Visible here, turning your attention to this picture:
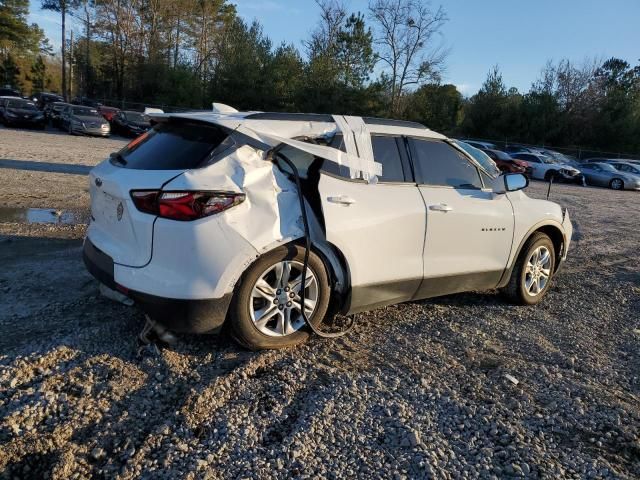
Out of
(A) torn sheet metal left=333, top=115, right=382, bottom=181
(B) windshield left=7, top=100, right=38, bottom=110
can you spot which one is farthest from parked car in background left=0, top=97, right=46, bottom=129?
(A) torn sheet metal left=333, top=115, right=382, bottom=181

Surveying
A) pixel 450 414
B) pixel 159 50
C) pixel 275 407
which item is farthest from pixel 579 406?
pixel 159 50

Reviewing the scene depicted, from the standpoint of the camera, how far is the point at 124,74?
54.6 metres

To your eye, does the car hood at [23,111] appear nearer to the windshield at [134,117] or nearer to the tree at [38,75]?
the windshield at [134,117]

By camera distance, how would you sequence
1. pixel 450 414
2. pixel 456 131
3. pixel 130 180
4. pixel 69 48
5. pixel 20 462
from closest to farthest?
pixel 20 462
pixel 450 414
pixel 130 180
pixel 456 131
pixel 69 48

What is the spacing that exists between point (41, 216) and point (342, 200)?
5.77 metres

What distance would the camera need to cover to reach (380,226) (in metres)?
4.13

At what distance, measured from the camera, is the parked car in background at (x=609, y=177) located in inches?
1024

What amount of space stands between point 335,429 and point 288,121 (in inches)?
85.7

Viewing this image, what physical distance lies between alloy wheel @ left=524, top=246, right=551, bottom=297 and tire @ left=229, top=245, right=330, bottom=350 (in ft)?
8.13

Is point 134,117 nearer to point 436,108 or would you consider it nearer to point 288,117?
point 436,108

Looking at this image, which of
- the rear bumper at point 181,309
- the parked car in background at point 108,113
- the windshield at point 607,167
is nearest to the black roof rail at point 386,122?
the rear bumper at point 181,309

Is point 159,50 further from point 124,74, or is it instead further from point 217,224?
point 217,224

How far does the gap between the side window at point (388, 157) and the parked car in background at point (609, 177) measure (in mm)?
25736

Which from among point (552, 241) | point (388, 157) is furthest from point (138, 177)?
point (552, 241)
